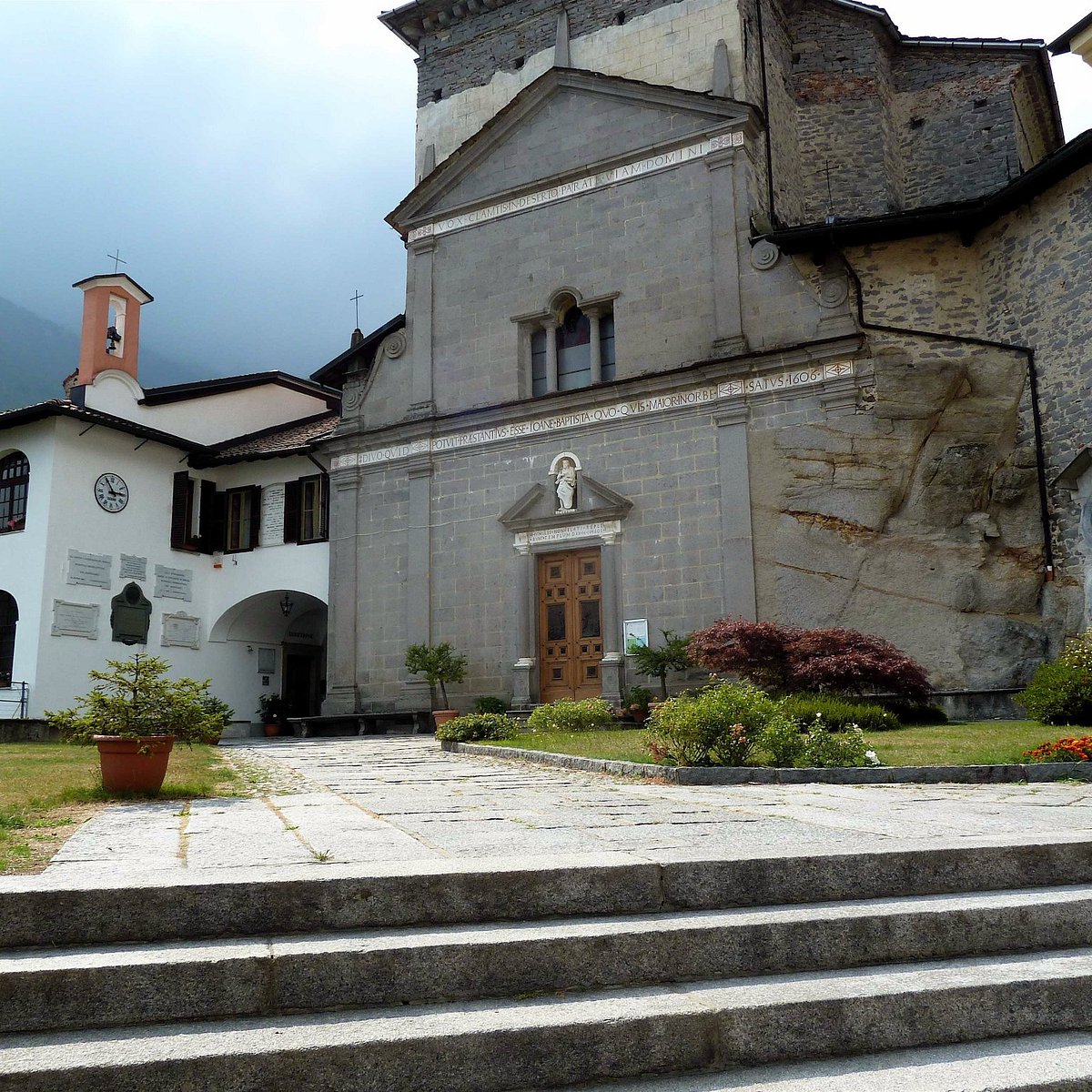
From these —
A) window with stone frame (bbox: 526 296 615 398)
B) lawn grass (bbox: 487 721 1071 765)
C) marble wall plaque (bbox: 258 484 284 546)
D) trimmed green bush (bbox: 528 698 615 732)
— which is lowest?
lawn grass (bbox: 487 721 1071 765)

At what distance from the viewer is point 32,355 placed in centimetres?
14812

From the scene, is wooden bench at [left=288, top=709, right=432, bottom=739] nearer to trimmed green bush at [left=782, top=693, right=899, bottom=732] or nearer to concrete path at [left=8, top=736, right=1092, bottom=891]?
trimmed green bush at [left=782, top=693, right=899, bottom=732]

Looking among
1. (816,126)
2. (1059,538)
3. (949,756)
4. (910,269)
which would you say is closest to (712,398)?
(910,269)

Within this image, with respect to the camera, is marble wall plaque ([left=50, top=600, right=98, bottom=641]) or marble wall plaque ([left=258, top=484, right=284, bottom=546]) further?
marble wall plaque ([left=258, top=484, right=284, bottom=546])

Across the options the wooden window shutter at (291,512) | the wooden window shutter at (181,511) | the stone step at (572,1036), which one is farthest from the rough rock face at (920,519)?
the wooden window shutter at (181,511)

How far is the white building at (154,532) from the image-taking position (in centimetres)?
2228

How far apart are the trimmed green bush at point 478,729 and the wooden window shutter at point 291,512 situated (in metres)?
10.7

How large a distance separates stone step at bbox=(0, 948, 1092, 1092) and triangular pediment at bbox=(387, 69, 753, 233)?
60.6 ft

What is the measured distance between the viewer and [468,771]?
10398 mm

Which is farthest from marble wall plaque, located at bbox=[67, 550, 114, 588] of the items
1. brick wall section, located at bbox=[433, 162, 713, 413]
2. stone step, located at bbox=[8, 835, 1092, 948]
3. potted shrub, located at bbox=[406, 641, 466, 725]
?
stone step, located at bbox=[8, 835, 1092, 948]

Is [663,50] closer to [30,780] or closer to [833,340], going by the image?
[833,340]

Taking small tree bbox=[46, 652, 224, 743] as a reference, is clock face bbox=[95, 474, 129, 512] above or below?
above

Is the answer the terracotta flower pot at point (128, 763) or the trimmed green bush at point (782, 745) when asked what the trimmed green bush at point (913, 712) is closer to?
the trimmed green bush at point (782, 745)

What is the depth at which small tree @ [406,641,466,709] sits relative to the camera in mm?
19781
